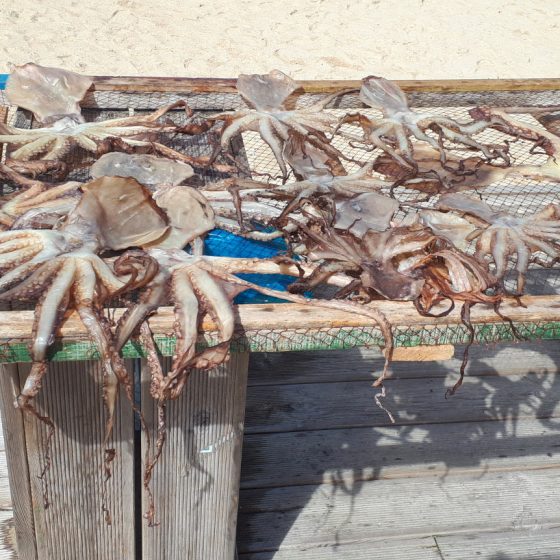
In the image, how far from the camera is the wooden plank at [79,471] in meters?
1.72

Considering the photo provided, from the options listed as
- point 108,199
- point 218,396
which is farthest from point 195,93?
point 218,396

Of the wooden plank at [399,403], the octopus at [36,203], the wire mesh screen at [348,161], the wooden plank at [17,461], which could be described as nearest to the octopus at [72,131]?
the wire mesh screen at [348,161]

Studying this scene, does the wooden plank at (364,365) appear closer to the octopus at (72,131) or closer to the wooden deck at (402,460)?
the wooden deck at (402,460)

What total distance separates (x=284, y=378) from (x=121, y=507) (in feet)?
3.67

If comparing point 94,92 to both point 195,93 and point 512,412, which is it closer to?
point 195,93

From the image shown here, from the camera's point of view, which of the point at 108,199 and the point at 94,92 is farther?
the point at 94,92

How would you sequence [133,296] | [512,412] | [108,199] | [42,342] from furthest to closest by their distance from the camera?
[512,412]
[108,199]
[133,296]
[42,342]

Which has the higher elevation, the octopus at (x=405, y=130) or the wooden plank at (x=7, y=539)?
the octopus at (x=405, y=130)

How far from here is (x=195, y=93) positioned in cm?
254

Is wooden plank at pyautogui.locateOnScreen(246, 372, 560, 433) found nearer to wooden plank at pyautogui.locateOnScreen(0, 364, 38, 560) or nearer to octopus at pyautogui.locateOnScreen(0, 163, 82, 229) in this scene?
wooden plank at pyautogui.locateOnScreen(0, 364, 38, 560)

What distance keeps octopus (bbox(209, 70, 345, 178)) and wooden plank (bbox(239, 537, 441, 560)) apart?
1214 millimetres

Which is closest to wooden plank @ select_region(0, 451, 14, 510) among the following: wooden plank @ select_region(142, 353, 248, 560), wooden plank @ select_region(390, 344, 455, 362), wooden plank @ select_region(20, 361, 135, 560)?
wooden plank @ select_region(20, 361, 135, 560)

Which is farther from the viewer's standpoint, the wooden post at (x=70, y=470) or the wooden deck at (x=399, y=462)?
the wooden deck at (x=399, y=462)

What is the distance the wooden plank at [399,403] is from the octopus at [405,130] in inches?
39.8
